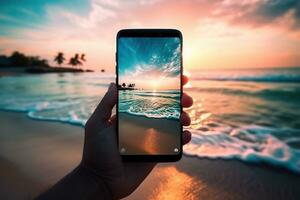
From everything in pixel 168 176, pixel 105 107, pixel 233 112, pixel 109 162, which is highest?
pixel 105 107

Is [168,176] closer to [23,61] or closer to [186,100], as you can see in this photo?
[186,100]

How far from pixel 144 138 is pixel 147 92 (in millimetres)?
313

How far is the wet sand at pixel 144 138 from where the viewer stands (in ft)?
6.86

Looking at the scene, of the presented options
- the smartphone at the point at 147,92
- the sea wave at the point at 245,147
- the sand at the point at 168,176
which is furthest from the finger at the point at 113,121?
the sea wave at the point at 245,147

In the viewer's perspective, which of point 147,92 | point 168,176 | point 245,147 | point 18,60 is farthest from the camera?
point 18,60

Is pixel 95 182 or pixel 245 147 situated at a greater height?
pixel 95 182

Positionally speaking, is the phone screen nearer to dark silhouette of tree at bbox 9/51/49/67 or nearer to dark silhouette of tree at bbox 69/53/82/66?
dark silhouette of tree at bbox 9/51/49/67

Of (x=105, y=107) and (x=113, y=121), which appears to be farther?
(x=113, y=121)

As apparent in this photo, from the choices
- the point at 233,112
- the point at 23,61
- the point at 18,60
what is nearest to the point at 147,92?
the point at 233,112

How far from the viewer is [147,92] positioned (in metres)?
2.18

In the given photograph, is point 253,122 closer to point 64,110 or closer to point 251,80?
point 64,110

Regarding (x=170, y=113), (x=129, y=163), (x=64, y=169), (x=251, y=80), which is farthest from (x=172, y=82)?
(x=251, y=80)

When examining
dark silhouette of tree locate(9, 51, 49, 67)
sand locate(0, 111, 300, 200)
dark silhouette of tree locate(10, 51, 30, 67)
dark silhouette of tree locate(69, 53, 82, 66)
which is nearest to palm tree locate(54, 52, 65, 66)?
dark silhouette of tree locate(69, 53, 82, 66)

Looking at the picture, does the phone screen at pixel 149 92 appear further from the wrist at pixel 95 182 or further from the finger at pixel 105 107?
the wrist at pixel 95 182
